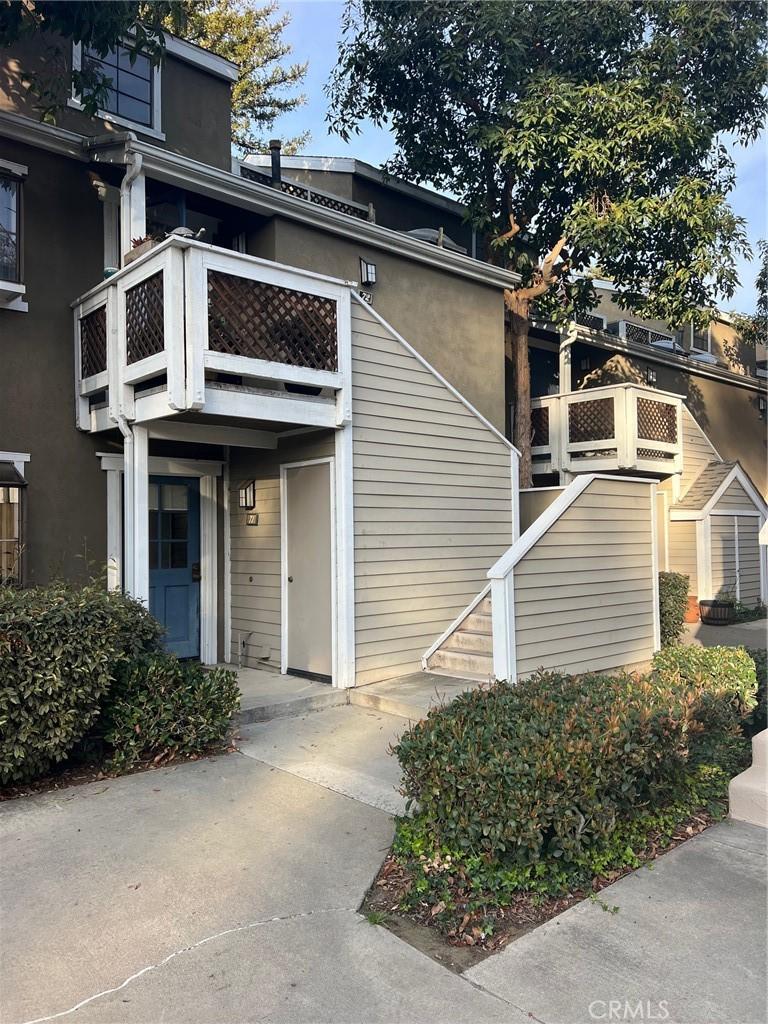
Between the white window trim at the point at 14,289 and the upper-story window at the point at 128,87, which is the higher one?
the upper-story window at the point at 128,87

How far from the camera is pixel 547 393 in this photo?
15.2 m

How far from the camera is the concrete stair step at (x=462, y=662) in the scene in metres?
7.24

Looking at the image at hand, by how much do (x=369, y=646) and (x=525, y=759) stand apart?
13.3 ft

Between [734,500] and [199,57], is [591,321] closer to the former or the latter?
[734,500]

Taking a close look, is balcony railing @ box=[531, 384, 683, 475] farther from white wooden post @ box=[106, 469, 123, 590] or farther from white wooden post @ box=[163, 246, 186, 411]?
white wooden post @ box=[163, 246, 186, 411]

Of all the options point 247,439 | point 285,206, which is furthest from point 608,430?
point 247,439

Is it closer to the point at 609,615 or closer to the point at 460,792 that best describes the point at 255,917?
the point at 460,792

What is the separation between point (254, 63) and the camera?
1991 centimetres

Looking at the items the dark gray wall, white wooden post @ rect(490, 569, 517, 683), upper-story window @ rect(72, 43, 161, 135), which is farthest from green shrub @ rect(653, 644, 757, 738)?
upper-story window @ rect(72, 43, 161, 135)

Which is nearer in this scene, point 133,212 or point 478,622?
point 133,212

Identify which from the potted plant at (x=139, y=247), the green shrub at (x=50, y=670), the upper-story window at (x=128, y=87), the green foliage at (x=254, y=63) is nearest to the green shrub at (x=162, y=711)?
the green shrub at (x=50, y=670)

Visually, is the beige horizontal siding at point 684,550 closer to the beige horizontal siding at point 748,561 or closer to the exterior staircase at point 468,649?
the beige horizontal siding at point 748,561

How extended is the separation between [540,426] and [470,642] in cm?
764

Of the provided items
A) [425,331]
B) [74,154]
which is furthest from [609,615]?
[74,154]
